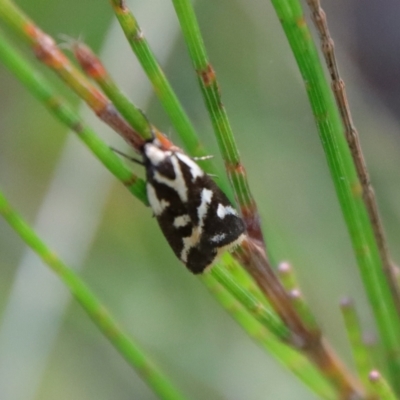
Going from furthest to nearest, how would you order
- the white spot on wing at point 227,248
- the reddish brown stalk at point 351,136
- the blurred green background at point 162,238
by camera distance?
the blurred green background at point 162,238, the white spot on wing at point 227,248, the reddish brown stalk at point 351,136

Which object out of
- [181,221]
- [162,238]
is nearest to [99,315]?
[181,221]

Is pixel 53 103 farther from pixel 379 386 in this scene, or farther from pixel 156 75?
pixel 379 386

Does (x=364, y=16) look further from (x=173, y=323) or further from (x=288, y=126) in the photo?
(x=173, y=323)

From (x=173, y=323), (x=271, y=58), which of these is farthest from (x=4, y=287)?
(x=271, y=58)

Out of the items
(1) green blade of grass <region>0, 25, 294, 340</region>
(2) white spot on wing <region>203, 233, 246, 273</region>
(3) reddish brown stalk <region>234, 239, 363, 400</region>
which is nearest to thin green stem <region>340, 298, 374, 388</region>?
(3) reddish brown stalk <region>234, 239, 363, 400</region>

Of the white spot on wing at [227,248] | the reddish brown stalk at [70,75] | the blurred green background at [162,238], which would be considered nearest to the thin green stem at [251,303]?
the white spot on wing at [227,248]

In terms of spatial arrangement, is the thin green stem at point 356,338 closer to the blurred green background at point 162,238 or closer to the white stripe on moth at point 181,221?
the white stripe on moth at point 181,221

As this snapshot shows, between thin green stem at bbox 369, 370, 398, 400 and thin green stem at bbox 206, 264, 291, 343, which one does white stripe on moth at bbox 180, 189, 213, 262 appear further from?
thin green stem at bbox 369, 370, 398, 400
